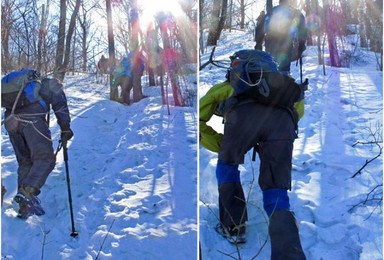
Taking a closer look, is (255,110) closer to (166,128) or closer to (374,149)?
(374,149)

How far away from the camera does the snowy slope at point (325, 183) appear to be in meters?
1.80

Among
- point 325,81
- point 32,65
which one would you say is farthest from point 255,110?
point 325,81

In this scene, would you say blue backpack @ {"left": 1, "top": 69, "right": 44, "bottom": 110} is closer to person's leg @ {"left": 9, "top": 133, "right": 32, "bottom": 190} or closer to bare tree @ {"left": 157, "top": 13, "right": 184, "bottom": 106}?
person's leg @ {"left": 9, "top": 133, "right": 32, "bottom": 190}

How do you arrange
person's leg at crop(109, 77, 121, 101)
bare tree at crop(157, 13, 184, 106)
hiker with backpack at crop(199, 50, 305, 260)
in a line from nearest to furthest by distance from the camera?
1. hiker with backpack at crop(199, 50, 305, 260)
2. bare tree at crop(157, 13, 184, 106)
3. person's leg at crop(109, 77, 121, 101)

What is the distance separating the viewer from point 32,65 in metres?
2.06

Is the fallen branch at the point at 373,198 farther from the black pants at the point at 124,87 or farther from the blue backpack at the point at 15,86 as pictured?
the black pants at the point at 124,87

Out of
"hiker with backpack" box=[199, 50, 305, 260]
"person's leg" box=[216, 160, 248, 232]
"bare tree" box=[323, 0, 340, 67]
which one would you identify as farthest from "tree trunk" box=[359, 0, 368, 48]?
"person's leg" box=[216, 160, 248, 232]

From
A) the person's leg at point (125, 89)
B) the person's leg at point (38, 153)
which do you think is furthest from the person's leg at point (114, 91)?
the person's leg at point (38, 153)

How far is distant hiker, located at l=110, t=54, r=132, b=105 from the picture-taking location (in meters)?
4.74

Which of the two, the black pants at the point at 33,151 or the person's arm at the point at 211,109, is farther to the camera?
the black pants at the point at 33,151

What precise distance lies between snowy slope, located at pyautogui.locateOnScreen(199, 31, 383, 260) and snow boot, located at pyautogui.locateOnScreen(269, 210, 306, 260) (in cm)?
7

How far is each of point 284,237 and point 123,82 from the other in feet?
13.3

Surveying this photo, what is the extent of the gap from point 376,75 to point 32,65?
12.6 ft

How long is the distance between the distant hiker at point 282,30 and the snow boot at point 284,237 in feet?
3.74
